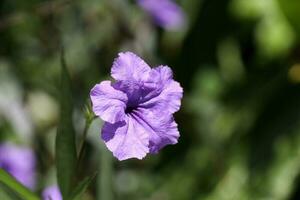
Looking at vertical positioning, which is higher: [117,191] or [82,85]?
[82,85]

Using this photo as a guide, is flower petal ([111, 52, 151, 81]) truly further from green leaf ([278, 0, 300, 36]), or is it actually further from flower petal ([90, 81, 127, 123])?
green leaf ([278, 0, 300, 36])

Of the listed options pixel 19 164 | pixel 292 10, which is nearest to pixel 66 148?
pixel 19 164

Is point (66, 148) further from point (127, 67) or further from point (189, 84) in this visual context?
point (189, 84)

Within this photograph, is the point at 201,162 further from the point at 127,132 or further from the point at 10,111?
the point at 127,132

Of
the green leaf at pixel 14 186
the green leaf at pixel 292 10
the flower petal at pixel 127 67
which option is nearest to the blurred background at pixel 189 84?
the green leaf at pixel 292 10

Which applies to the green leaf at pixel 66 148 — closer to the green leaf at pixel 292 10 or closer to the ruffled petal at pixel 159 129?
the ruffled petal at pixel 159 129

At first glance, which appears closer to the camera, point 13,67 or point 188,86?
point 13,67

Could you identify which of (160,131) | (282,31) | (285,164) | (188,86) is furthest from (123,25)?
(160,131)
